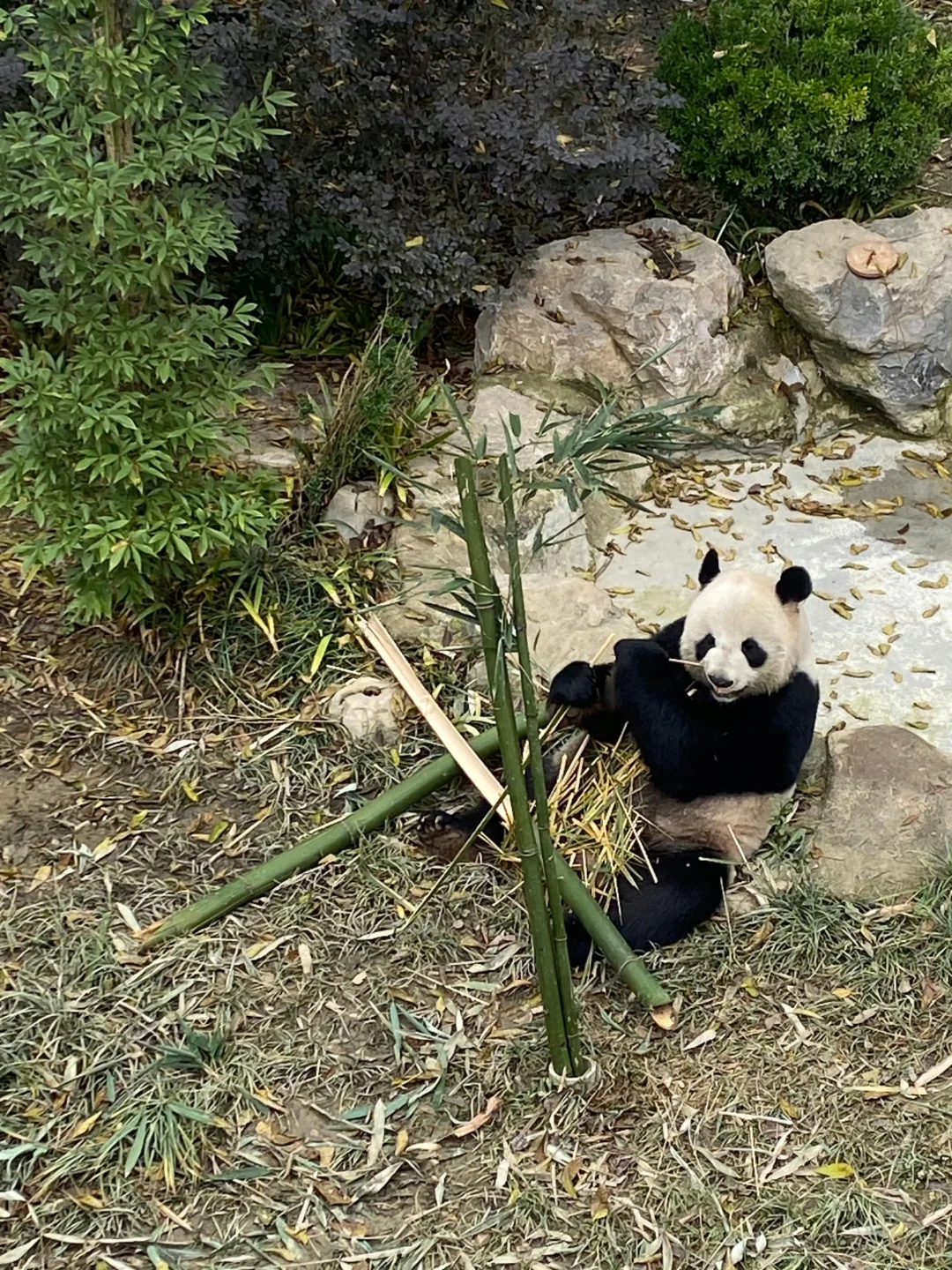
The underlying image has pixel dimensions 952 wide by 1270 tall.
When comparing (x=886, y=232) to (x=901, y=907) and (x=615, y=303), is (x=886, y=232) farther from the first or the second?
(x=901, y=907)

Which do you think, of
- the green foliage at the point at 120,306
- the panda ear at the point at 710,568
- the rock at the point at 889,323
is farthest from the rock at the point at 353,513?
the rock at the point at 889,323

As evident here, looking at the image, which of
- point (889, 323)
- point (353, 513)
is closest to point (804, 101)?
point (889, 323)

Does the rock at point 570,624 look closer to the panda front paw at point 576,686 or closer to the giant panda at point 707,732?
the panda front paw at point 576,686

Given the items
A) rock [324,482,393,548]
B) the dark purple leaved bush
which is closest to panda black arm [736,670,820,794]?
rock [324,482,393,548]

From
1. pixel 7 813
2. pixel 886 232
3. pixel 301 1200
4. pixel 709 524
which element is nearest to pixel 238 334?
pixel 7 813

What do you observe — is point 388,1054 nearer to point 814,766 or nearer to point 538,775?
point 538,775

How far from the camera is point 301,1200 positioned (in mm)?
3146

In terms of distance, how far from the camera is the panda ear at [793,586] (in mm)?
3666

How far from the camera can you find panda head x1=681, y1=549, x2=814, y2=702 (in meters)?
3.66

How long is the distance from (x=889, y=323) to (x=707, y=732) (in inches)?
105

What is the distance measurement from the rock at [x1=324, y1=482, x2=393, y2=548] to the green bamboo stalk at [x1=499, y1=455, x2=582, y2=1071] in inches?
75.8

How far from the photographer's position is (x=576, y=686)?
4.01 metres

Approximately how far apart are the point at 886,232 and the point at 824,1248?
4.44m

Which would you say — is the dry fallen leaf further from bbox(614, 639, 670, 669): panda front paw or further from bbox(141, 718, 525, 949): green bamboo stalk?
bbox(614, 639, 670, 669): panda front paw
